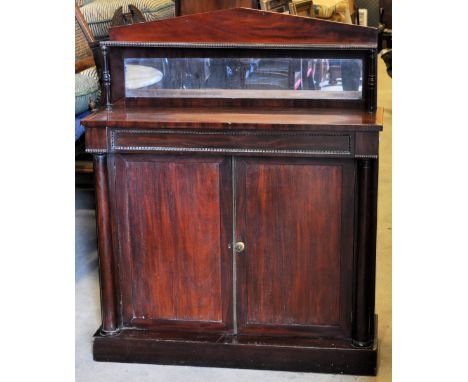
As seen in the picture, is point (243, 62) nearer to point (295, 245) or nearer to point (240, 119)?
point (240, 119)

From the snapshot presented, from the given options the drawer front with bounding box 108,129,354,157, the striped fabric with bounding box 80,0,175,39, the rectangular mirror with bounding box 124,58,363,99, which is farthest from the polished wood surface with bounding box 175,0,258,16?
the drawer front with bounding box 108,129,354,157

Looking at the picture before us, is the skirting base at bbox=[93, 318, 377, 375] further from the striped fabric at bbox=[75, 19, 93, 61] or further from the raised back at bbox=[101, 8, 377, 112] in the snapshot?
the striped fabric at bbox=[75, 19, 93, 61]

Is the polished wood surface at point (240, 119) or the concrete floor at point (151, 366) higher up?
the polished wood surface at point (240, 119)

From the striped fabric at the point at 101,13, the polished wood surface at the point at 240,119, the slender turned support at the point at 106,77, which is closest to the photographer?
the polished wood surface at the point at 240,119

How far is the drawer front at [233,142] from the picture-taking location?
7.67 ft

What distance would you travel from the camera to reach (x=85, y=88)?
12.4 ft

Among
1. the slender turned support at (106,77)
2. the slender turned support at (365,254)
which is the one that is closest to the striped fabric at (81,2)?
the slender turned support at (106,77)

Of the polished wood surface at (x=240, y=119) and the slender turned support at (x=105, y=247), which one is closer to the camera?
the polished wood surface at (x=240, y=119)

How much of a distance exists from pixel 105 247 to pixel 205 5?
248 cm

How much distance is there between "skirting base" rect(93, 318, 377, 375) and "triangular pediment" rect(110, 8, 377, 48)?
40.5 inches

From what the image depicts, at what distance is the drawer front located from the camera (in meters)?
2.34

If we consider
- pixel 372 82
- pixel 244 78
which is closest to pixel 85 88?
pixel 244 78

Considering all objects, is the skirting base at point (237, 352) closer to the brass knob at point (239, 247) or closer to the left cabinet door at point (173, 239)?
the left cabinet door at point (173, 239)
